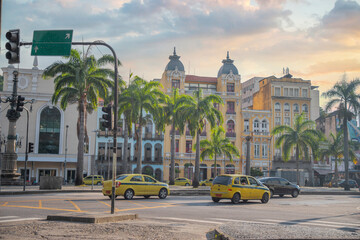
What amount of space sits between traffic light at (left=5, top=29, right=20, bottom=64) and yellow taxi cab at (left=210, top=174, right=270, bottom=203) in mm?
12825

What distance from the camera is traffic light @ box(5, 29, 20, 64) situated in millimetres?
12153

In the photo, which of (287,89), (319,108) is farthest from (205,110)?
(319,108)

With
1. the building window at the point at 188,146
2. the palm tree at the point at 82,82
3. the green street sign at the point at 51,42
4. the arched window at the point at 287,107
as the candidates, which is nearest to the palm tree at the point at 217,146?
the building window at the point at 188,146

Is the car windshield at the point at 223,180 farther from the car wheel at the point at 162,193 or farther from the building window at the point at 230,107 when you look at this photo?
the building window at the point at 230,107

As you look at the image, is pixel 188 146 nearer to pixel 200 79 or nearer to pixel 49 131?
pixel 200 79

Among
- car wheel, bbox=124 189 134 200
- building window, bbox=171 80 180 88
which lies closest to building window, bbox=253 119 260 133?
building window, bbox=171 80 180 88

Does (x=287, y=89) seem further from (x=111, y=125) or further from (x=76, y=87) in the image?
(x=111, y=125)

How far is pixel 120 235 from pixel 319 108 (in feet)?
274

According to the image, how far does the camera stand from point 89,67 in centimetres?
3731

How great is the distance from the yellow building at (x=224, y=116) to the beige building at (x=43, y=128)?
1541cm

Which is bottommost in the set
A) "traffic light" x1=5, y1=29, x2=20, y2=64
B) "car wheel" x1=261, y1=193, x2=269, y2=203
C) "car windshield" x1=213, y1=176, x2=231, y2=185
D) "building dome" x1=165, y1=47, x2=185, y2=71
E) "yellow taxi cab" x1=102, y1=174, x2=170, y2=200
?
"car wheel" x1=261, y1=193, x2=269, y2=203

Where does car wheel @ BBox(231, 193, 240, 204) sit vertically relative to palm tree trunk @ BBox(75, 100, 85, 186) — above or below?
below

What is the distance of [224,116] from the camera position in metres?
69.4

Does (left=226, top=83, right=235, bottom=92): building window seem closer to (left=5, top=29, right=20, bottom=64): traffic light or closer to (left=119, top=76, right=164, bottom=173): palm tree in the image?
(left=119, top=76, right=164, bottom=173): palm tree
